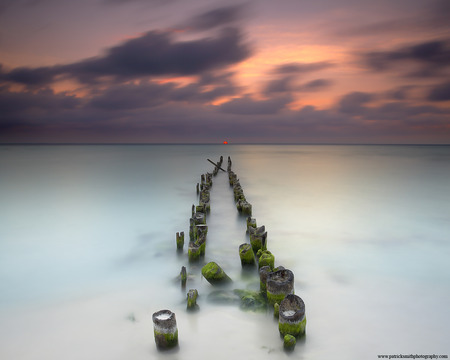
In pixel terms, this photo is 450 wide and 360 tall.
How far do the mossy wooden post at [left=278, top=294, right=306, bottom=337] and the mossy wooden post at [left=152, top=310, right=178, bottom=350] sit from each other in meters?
1.21

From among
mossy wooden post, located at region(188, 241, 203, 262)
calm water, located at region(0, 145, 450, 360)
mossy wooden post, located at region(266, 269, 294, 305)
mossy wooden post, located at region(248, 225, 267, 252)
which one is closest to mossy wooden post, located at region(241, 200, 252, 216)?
calm water, located at region(0, 145, 450, 360)

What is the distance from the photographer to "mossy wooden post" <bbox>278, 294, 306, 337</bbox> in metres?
3.62

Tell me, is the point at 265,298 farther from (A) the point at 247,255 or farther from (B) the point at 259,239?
(B) the point at 259,239

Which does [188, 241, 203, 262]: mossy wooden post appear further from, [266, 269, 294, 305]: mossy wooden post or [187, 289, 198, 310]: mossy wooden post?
[266, 269, 294, 305]: mossy wooden post

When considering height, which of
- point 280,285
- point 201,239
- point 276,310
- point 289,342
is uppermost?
point 280,285

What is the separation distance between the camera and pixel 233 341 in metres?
3.91

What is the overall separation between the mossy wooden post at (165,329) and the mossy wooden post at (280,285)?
132cm

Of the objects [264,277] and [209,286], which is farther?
[209,286]

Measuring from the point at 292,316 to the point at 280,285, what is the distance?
0.53 meters

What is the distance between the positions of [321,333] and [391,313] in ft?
4.22

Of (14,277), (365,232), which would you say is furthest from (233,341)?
(365,232)

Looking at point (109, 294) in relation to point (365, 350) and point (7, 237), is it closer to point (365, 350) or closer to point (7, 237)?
point (365, 350)

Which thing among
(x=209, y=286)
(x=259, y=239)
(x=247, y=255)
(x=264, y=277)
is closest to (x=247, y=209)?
(x=259, y=239)

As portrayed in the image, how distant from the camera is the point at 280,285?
4.12m
